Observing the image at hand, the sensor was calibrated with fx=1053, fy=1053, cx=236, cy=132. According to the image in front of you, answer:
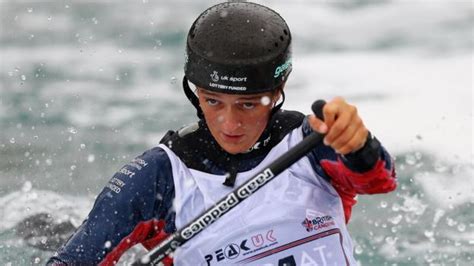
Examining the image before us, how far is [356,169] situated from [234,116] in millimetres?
575

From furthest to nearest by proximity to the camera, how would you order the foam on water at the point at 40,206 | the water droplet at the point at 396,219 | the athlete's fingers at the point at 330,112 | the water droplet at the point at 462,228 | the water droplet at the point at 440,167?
the water droplet at the point at 440,167 → the water droplet at the point at 396,219 → the water droplet at the point at 462,228 → the foam on water at the point at 40,206 → the athlete's fingers at the point at 330,112

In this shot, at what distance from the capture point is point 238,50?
4.54m

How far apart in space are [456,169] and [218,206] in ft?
19.8

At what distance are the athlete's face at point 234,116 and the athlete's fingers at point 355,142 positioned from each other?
2.00 feet

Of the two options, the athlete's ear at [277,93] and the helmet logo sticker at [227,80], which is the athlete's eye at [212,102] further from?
the athlete's ear at [277,93]

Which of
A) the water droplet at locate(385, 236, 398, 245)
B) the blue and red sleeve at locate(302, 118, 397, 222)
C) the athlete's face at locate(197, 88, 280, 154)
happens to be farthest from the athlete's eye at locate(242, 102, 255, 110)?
the water droplet at locate(385, 236, 398, 245)

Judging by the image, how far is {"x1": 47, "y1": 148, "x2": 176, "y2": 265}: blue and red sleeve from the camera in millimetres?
4637

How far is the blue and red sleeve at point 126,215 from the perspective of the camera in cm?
464

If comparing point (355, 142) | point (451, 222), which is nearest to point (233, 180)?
point (355, 142)

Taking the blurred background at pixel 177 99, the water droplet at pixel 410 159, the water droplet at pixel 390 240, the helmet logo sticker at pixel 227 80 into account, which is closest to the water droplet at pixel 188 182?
the helmet logo sticker at pixel 227 80

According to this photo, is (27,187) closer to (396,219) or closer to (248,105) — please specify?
(396,219)

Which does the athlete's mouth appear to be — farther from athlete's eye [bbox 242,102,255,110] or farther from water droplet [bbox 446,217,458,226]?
water droplet [bbox 446,217,458,226]

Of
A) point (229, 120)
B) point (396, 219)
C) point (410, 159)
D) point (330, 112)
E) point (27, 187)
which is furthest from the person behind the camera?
point (410, 159)

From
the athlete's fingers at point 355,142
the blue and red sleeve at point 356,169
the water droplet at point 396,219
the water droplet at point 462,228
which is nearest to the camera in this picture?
the athlete's fingers at point 355,142
